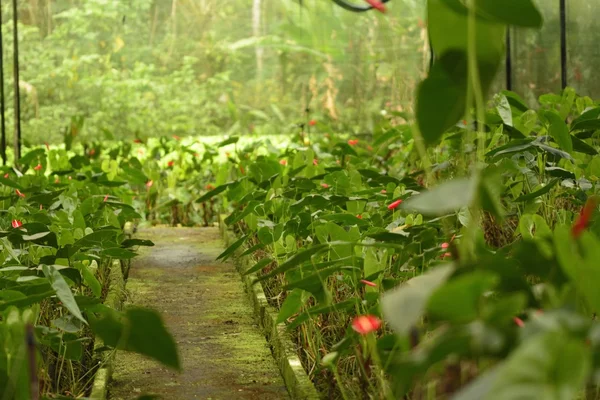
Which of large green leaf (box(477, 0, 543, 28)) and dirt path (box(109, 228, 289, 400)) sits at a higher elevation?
large green leaf (box(477, 0, 543, 28))

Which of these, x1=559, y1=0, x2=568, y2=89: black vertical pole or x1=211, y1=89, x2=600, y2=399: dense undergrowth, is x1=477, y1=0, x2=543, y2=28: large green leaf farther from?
x1=559, y1=0, x2=568, y2=89: black vertical pole

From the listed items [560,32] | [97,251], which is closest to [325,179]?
[97,251]

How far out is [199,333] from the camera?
126 inches

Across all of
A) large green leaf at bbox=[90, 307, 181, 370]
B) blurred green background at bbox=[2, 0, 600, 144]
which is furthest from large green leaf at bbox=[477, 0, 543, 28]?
blurred green background at bbox=[2, 0, 600, 144]

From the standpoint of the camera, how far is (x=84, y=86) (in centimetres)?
877

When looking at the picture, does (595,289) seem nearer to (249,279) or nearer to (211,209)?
(249,279)

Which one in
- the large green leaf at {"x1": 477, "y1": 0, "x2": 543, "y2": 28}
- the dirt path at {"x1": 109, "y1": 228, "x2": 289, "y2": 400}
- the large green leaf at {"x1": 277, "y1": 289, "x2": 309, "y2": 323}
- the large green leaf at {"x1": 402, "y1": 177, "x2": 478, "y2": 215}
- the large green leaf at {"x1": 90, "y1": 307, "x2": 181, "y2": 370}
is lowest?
the dirt path at {"x1": 109, "y1": 228, "x2": 289, "y2": 400}

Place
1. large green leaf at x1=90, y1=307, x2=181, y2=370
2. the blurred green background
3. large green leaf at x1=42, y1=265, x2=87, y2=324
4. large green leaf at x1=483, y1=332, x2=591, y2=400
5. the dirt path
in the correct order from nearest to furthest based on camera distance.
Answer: large green leaf at x1=483, y1=332, x2=591, y2=400
large green leaf at x1=90, y1=307, x2=181, y2=370
large green leaf at x1=42, y1=265, x2=87, y2=324
the dirt path
the blurred green background

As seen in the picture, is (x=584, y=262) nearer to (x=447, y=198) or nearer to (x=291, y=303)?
(x=447, y=198)

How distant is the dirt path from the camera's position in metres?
2.60

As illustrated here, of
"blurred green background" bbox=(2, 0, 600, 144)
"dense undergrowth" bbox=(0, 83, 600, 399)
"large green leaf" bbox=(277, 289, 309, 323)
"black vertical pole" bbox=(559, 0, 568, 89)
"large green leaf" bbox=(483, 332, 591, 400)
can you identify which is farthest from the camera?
"blurred green background" bbox=(2, 0, 600, 144)

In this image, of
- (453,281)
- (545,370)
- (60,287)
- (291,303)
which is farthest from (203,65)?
(545,370)

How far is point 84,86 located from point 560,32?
191 inches

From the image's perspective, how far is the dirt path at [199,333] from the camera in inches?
102
